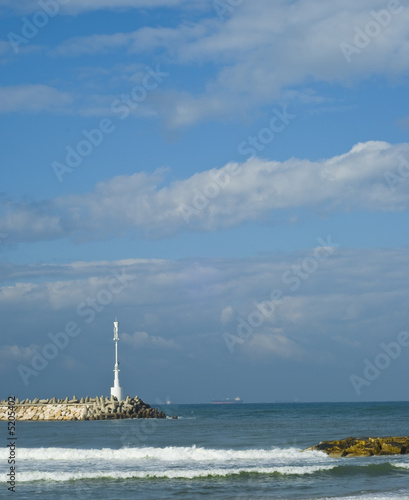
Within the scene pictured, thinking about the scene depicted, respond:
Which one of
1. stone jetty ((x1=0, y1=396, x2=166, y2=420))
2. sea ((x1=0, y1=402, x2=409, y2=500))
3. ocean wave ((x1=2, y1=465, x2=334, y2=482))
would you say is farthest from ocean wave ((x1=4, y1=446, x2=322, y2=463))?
stone jetty ((x1=0, y1=396, x2=166, y2=420))

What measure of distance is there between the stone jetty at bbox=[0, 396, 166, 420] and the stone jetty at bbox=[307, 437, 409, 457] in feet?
112

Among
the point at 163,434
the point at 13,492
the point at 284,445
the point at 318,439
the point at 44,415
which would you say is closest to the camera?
the point at 13,492

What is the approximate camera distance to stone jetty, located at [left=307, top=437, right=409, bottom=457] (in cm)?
2922

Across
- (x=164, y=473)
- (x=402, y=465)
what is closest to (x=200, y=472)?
(x=164, y=473)

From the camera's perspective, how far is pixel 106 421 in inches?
2281

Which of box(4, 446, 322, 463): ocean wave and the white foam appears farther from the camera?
box(4, 446, 322, 463): ocean wave

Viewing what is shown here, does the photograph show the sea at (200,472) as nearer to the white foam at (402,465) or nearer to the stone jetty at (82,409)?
the white foam at (402,465)

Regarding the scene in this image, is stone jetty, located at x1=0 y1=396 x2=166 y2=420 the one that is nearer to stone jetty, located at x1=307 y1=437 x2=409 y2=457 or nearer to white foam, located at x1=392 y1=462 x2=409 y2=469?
stone jetty, located at x1=307 y1=437 x2=409 y2=457

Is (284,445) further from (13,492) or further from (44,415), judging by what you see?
(44,415)

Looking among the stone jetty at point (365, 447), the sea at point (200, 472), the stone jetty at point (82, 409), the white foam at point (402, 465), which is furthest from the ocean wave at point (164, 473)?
the stone jetty at point (82, 409)

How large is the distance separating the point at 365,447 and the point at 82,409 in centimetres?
3842

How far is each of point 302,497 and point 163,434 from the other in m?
26.2

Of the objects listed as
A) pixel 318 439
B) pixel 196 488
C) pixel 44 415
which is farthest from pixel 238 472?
pixel 44 415

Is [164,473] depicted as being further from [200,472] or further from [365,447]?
[365,447]
